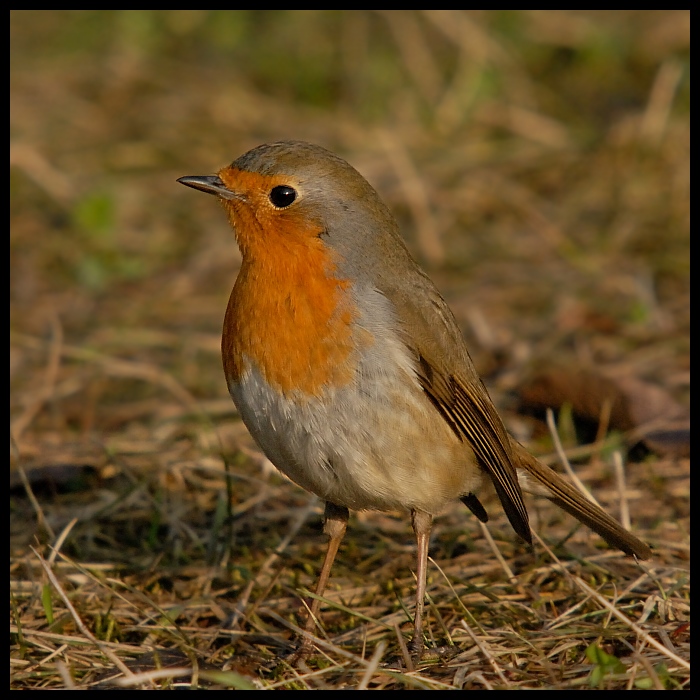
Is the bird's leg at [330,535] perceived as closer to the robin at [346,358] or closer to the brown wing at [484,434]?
the robin at [346,358]

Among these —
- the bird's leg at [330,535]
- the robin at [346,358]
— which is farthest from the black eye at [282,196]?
the bird's leg at [330,535]

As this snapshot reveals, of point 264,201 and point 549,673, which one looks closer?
point 549,673

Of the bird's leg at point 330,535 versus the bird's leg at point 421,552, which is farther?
the bird's leg at point 330,535

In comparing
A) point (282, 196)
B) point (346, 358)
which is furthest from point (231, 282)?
point (346, 358)

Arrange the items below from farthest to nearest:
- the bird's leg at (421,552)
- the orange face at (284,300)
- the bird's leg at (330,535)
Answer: the bird's leg at (330,535) < the bird's leg at (421,552) < the orange face at (284,300)

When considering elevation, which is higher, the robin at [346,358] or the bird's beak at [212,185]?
the bird's beak at [212,185]
